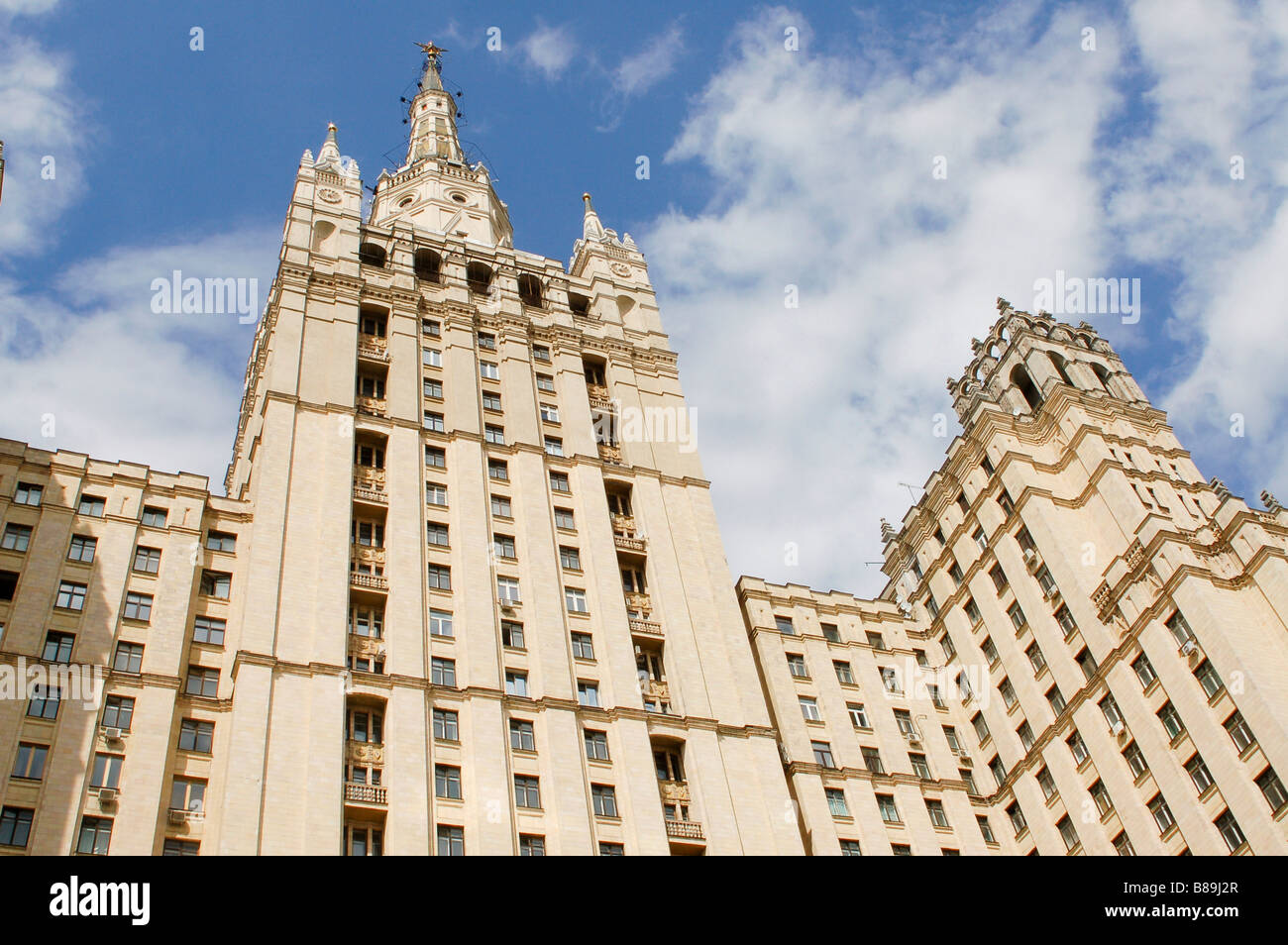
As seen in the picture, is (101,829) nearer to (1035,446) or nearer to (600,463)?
(600,463)

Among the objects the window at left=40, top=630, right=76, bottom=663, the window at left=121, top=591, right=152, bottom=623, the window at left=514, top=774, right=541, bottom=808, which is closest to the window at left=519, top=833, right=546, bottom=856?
the window at left=514, top=774, right=541, bottom=808

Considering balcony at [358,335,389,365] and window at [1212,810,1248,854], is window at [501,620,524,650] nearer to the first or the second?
balcony at [358,335,389,365]

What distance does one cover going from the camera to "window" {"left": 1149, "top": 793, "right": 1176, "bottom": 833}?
51375mm

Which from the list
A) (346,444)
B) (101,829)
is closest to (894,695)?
(346,444)

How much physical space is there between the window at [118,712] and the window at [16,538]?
8.07 metres

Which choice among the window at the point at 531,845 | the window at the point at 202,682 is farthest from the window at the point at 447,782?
the window at the point at 202,682

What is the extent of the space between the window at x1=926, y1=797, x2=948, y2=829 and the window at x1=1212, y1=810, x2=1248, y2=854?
35.3ft

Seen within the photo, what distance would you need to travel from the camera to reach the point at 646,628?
53.3m

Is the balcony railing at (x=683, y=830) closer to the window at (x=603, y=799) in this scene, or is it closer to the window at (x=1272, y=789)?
the window at (x=603, y=799)

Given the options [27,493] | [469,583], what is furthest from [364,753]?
[27,493]

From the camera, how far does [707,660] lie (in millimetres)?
Result: 52594

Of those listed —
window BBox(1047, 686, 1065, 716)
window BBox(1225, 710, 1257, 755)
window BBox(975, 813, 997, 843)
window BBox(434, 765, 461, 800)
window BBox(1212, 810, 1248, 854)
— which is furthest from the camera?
window BBox(1047, 686, 1065, 716)

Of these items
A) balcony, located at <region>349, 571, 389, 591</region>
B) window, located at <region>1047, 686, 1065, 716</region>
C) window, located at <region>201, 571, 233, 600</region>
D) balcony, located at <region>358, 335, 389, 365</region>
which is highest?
balcony, located at <region>358, 335, 389, 365</region>

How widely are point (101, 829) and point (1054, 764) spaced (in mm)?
39058
